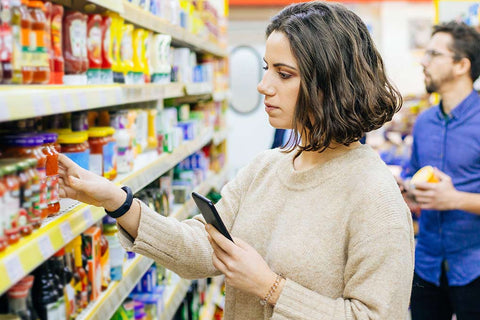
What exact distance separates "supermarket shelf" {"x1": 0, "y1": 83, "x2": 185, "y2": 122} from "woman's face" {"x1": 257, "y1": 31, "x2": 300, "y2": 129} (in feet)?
1.54

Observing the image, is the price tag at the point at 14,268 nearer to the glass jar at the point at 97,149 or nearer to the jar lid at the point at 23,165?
the jar lid at the point at 23,165

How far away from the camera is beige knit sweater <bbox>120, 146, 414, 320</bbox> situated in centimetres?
134

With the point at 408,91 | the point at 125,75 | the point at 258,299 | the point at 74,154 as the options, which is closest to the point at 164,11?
the point at 125,75

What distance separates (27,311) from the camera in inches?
52.0

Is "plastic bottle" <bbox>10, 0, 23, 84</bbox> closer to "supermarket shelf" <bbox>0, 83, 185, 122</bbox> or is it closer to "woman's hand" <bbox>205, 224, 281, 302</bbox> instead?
"supermarket shelf" <bbox>0, 83, 185, 122</bbox>

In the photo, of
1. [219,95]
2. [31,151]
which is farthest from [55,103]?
[219,95]

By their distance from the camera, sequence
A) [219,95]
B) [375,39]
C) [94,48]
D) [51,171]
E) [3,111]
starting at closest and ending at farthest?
[3,111]
[51,171]
[94,48]
[219,95]
[375,39]

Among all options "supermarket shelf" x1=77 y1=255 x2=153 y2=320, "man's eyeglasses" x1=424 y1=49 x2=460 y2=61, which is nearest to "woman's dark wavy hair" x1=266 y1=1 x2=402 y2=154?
"supermarket shelf" x1=77 y1=255 x2=153 y2=320

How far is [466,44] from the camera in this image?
120 inches

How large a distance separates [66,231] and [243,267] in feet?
1.46

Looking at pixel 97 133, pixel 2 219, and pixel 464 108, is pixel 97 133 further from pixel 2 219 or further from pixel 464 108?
pixel 464 108

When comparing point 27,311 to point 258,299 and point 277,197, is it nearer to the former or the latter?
point 258,299

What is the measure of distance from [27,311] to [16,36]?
618 mm

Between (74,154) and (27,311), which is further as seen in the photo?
(74,154)
